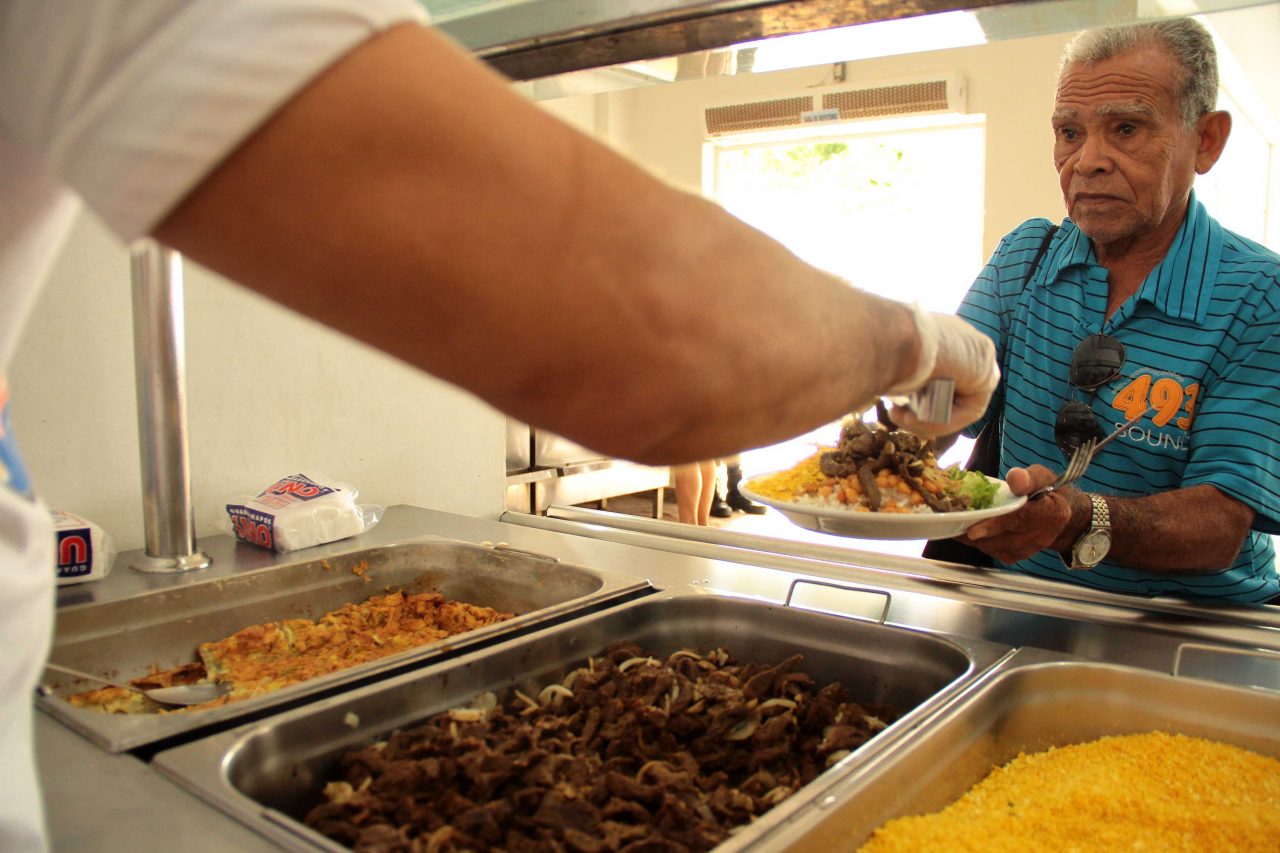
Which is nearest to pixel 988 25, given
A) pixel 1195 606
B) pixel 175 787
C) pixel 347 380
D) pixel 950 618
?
pixel 950 618

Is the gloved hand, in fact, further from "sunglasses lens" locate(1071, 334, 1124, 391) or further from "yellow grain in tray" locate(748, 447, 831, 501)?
"sunglasses lens" locate(1071, 334, 1124, 391)

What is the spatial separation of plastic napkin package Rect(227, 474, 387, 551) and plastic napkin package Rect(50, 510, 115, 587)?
253 millimetres

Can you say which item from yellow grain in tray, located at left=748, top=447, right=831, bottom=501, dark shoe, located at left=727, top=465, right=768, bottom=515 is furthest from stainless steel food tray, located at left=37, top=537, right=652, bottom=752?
dark shoe, located at left=727, top=465, right=768, bottom=515

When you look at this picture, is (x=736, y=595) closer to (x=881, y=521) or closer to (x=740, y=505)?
(x=881, y=521)

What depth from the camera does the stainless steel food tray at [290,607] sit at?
0.95 meters

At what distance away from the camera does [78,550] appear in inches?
53.7

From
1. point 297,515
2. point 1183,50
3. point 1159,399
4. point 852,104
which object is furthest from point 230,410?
point 852,104

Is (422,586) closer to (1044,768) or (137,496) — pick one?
(137,496)

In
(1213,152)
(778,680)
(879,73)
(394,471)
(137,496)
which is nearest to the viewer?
(778,680)

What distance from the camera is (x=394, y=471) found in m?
2.02

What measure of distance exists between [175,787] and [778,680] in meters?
0.69

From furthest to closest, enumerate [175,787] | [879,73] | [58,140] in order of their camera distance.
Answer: [879,73]
[175,787]
[58,140]

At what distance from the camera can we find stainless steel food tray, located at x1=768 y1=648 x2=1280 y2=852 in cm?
93

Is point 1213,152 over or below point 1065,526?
over
